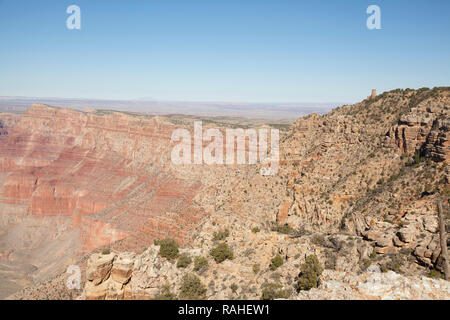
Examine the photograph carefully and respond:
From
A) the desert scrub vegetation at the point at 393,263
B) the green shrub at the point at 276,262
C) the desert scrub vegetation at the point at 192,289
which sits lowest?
the desert scrub vegetation at the point at 192,289

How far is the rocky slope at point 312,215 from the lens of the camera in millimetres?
22156

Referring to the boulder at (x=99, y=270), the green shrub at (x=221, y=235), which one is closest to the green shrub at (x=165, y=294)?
the boulder at (x=99, y=270)

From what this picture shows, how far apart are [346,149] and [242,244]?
22340 millimetres

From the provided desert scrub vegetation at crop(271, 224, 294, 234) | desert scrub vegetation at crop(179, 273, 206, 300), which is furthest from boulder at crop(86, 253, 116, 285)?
desert scrub vegetation at crop(271, 224, 294, 234)

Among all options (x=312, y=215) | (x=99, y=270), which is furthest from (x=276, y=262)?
(x=312, y=215)

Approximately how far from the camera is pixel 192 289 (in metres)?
23.9

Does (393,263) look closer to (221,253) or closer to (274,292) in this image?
(274,292)

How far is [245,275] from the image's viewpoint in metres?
25.0

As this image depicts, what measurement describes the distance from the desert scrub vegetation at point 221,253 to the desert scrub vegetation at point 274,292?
16.7 feet

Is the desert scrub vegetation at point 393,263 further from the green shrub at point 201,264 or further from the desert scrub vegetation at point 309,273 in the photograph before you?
the green shrub at point 201,264

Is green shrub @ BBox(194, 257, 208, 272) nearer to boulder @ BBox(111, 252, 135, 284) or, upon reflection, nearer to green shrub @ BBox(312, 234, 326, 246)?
boulder @ BBox(111, 252, 135, 284)

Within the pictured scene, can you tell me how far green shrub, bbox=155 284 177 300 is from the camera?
77.2 ft

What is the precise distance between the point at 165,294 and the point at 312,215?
65.1ft
